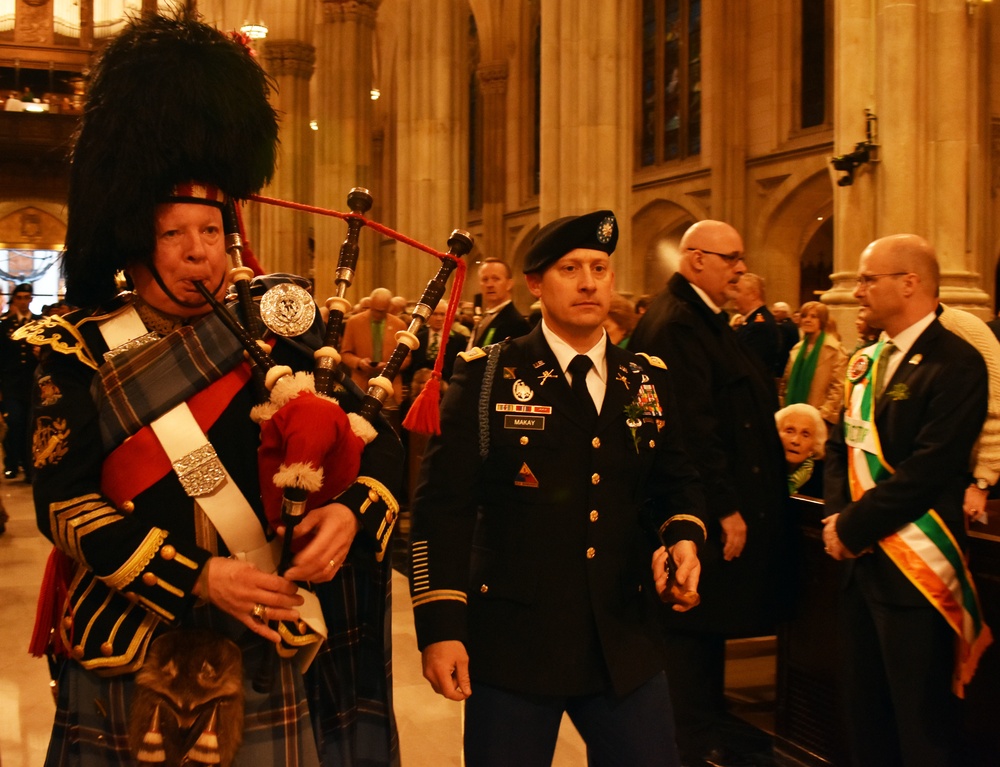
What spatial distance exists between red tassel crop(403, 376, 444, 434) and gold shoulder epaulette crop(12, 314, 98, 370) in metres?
0.69

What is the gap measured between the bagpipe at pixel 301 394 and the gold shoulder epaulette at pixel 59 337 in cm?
21

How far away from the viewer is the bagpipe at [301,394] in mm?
1621

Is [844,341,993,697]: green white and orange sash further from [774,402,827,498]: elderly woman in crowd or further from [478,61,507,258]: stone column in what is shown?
[478,61,507,258]: stone column

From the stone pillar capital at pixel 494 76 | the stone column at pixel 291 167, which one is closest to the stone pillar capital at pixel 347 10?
the stone column at pixel 291 167

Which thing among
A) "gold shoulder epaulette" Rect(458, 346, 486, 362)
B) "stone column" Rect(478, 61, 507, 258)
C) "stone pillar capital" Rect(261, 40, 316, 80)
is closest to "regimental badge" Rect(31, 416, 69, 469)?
"gold shoulder epaulette" Rect(458, 346, 486, 362)

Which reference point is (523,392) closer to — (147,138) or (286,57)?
(147,138)

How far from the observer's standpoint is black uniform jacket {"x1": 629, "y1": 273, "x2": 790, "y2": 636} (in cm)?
347

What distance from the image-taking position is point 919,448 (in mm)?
2934

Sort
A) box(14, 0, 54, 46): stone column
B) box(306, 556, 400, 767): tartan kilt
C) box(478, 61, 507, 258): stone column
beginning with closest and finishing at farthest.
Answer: box(306, 556, 400, 767): tartan kilt → box(14, 0, 54, 46): stone column → box(478, 61, 507, 258): stone column

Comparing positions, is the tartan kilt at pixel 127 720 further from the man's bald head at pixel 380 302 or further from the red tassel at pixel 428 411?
the man's bald head at pixel 380 302

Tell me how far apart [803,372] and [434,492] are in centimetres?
544

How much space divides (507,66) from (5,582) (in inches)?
916

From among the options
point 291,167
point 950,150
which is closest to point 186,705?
point 950,150

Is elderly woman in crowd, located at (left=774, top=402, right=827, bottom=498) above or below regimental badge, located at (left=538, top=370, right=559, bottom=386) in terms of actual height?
below
